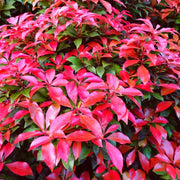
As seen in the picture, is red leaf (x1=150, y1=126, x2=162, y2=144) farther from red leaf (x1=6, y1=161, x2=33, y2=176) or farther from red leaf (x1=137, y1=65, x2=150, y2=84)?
red leaf (x1=6, y1=161, x2=33, y2=176)

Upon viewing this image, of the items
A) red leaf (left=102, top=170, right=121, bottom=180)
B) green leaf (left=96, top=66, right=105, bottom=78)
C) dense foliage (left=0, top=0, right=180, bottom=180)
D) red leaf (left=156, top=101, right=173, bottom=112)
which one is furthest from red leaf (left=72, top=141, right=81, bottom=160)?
red leaf (left=156, top=101, right=173, bottom=112)

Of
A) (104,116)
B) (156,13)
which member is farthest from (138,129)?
(156,13)

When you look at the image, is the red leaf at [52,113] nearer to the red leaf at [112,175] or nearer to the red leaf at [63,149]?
the red leaf at [63,149]

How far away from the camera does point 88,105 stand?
2.03 feet

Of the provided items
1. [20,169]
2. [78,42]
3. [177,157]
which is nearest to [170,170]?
[177,157]

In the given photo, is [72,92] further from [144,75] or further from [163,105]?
[163,105]

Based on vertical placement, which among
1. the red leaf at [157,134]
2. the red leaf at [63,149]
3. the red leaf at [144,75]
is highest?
the red leaf at [144,75]

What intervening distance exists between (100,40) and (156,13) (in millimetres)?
1017

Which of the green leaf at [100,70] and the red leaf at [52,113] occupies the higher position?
the green leaf at [100,70]

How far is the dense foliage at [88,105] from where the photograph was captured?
645 millimetres

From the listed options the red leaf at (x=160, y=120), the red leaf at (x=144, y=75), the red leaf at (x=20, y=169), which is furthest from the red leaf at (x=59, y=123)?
the red leaf at (x=160, y=120)

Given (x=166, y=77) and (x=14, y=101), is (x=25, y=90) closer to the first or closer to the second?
(x=14, y=101)

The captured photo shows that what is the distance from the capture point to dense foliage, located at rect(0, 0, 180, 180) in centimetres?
65

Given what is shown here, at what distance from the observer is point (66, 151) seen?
58cm
